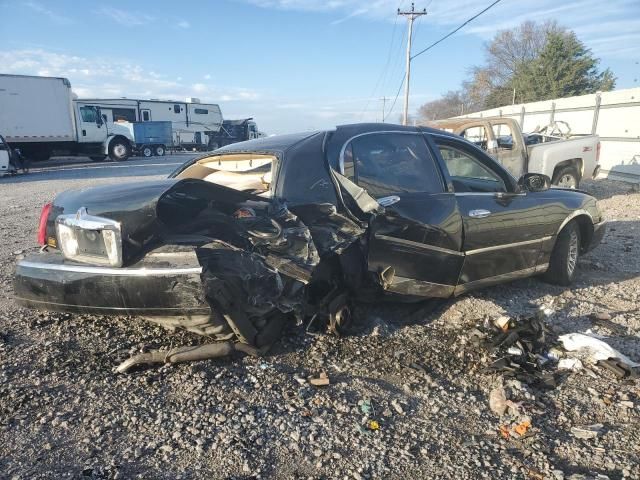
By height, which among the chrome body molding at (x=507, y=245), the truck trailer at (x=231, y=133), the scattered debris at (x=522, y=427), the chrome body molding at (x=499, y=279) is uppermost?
the truck trailer at (x=231, y=133)

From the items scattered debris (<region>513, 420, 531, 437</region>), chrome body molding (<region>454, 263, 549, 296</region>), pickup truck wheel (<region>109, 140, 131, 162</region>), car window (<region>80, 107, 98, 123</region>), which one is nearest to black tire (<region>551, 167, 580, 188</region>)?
chrome body molding (<region>454, 263, 549, 296</region>)

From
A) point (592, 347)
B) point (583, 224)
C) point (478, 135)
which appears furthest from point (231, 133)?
point (592, 347)

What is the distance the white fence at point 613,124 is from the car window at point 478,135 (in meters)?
6.23

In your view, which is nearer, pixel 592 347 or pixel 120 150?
pixel 592 347

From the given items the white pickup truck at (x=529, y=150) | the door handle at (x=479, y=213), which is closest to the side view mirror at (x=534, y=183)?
the door handle at (x=479, y=213)

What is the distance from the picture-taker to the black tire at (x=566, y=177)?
1062cm

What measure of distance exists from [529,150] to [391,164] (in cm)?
726

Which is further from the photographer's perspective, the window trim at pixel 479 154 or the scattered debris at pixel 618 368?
the window trim at pixel 479 154

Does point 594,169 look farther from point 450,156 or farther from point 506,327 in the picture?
point 506,327

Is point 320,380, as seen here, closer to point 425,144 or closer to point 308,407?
point 308,407

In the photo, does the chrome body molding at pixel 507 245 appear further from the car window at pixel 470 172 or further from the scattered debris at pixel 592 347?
the scattered debris at pixel 592 347

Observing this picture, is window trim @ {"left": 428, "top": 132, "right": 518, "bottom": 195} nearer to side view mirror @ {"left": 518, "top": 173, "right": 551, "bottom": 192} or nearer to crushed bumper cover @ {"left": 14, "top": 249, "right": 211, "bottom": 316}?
side view mirror @ {"left": 518, "top": 173, "right": 551, "bottom": 192}

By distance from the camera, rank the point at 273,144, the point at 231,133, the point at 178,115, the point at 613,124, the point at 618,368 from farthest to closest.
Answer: the point at 231,133
the point at 178,115
the point at 613,124
the point at 273,144
the point at 618,368

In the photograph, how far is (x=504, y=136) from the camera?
33.7 feet
